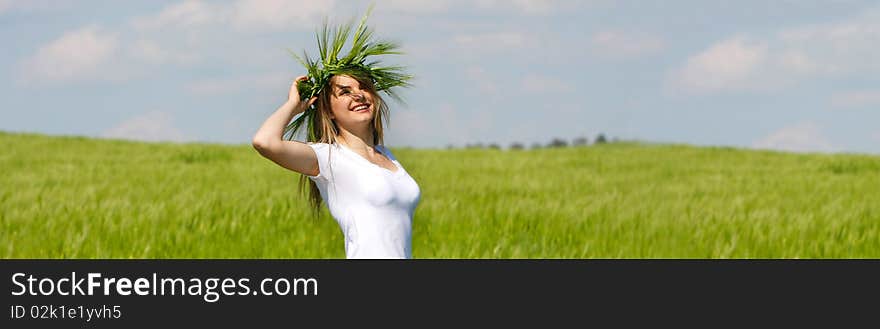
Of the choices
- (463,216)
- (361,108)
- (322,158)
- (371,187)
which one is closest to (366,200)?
(371,187)

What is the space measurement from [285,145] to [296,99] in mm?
303

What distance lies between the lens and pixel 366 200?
316cm

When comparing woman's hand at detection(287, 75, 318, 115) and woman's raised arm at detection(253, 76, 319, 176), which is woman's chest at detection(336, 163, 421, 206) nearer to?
woman's raised arm at detection(253, 76, 319, 176)

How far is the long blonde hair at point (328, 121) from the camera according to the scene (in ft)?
10.9

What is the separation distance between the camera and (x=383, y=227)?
317cm

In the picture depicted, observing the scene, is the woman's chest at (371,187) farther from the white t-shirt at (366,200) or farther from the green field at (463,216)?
the green field at (463,216)

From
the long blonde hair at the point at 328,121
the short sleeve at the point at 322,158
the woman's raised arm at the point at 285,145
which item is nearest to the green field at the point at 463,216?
the long blonde hair at the point at 328,121

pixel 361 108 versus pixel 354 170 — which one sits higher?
pixel 361 108

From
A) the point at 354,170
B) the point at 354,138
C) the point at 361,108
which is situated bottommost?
the point at 354,170

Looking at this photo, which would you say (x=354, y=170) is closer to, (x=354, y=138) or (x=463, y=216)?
(x=354, y=138)

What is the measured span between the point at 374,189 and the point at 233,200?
15.8 ft
